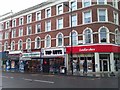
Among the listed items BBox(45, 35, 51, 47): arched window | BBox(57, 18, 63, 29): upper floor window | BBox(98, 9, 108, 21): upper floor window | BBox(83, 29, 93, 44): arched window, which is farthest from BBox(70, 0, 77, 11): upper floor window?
BBox(45, 35, 51, 47): arched window

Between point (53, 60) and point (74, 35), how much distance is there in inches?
202

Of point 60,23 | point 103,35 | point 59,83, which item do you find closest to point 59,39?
point 60,23

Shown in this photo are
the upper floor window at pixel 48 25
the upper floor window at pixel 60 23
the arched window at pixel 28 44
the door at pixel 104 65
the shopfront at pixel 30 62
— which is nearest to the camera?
the door at pixel 104 65

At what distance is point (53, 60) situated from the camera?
1235 inches

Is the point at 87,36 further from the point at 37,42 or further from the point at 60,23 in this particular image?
the point at 37,42

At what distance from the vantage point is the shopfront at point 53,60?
97.4 feet


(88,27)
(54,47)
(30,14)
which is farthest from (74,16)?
(30,14)

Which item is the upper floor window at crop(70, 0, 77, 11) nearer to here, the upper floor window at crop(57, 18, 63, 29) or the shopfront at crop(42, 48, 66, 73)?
the upper floor window at crop(57, 18, 63, 29)

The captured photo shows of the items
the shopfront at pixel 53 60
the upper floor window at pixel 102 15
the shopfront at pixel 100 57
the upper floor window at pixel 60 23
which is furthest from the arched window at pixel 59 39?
the upper floor window at pixel 102 15

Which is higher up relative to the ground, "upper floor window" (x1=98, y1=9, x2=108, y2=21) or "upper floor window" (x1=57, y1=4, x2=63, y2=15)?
"upper floor window" (x1=57, y1=4, x2=63, y2=15)

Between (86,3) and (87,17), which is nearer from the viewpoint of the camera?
(87,17)

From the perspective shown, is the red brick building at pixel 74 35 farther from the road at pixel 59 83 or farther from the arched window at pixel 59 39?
the road at pixel 59 83

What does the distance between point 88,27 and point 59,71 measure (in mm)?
7873

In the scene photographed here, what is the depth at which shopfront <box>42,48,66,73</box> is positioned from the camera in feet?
97.4
